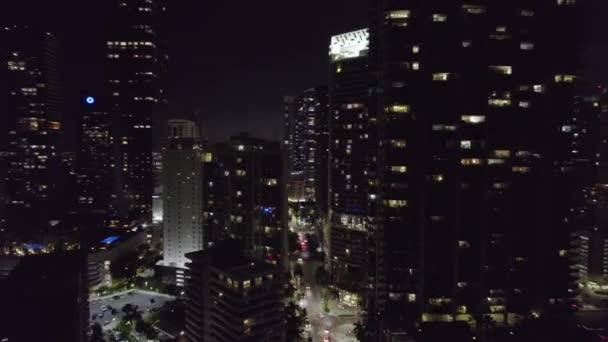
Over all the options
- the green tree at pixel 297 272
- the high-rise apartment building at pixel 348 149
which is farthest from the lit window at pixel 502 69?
the green tree at pixel 297 272

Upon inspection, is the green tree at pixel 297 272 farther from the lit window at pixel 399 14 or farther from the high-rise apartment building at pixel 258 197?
the lit window at pixel 399 14

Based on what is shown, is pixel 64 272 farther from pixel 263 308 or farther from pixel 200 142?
pixel 200 142

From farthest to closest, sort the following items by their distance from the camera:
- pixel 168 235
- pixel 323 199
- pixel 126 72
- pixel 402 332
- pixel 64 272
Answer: pixel 126 72
pixel 323 199
pixel 168 235
pixel 64 272
pixel 402 332

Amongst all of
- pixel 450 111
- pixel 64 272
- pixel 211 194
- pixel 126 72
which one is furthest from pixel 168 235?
pixel 126 72

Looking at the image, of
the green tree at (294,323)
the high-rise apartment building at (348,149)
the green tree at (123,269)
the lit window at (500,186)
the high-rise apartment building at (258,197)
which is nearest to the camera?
the lit window at (500,186)

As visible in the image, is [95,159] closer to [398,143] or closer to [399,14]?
[398,143]

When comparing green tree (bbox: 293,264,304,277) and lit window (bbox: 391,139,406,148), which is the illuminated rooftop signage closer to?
lit window (bbox: 391,139,406,148)

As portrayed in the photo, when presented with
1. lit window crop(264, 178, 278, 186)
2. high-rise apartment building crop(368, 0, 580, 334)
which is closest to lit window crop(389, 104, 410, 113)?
high-rise apartment building crop(368, 0, 580, 334)
